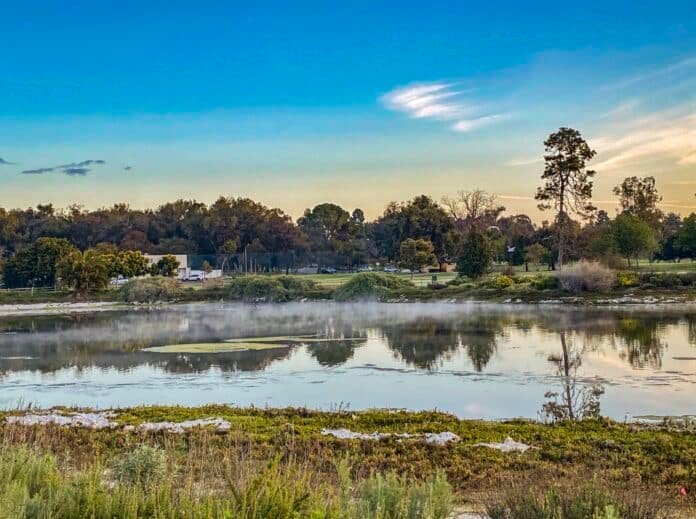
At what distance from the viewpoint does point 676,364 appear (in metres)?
20.2

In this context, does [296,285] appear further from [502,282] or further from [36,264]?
[36,264]

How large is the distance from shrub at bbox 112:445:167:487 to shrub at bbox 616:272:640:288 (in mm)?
44429

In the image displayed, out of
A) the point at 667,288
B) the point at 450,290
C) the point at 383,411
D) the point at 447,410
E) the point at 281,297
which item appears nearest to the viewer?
the point at 383,411

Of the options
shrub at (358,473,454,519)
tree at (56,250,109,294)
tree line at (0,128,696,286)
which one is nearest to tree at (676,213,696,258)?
tree line at (0,128,696,286)

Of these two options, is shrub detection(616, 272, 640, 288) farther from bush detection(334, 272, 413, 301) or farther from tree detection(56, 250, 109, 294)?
tree detection(56, 250, 109, 294)

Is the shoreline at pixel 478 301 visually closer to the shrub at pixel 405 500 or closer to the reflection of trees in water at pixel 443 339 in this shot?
the reflection of trees in water at pixel 443 339

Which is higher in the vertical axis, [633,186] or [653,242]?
[633,186]

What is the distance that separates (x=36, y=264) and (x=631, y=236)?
180 feet

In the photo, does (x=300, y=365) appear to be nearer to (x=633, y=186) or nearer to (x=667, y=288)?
(x=667, y=288)

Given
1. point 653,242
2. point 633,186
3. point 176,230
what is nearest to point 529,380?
point 653,242

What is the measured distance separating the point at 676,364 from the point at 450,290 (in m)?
33.2

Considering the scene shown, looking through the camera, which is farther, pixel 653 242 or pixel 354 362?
pixel 653 242

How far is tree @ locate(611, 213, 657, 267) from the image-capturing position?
57.3m

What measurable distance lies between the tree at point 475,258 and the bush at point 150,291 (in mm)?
23289
